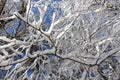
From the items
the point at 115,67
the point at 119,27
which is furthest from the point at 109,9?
the point at 115,67

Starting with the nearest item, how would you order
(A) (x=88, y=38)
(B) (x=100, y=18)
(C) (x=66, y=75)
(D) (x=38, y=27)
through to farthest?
(D) (x=38, y=27) < (A) (x=88, y=38) < (C) (x=66, y=75) < (B) (x=100, y=18)

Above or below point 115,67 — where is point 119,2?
above

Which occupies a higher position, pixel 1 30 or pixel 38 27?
pixel 38 27

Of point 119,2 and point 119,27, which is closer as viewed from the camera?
point 119,27

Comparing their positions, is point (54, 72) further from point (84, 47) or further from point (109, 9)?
point (109, 9)

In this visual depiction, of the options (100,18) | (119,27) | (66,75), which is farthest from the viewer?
(100,18)

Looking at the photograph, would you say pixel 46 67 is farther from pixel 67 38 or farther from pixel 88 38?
pixel 88 38

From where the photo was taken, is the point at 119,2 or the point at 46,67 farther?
the point at 119,2

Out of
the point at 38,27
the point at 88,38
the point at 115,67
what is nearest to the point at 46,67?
Answer: the point at 88,38

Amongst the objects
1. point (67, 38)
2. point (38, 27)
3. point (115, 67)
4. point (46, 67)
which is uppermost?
point (38, 27)
